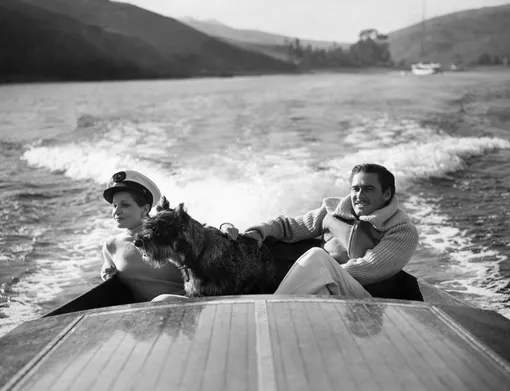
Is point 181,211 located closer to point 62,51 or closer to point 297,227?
point 297,227

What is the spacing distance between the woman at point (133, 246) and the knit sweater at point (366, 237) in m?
0.60

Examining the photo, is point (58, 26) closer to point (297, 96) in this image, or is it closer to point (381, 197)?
point (297, 96)

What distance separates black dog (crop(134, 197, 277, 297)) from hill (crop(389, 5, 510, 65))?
25.4 m

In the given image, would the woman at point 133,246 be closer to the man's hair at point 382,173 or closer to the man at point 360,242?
the man at point 360,242

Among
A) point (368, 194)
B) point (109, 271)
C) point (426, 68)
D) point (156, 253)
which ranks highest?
point (368, 194)

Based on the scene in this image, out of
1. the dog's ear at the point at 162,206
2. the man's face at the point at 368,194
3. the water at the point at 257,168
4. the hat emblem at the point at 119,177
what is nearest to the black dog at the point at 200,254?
the dog's ear at the point at 162,206

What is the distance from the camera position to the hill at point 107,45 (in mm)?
38719

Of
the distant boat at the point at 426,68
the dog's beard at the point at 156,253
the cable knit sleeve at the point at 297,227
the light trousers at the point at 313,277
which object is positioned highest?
the dog's beard at the point at 156,253

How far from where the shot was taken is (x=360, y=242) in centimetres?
293

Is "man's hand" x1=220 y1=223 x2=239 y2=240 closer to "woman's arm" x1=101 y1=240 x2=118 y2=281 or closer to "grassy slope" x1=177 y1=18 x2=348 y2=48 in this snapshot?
"woman's arm" x1=101 y1=240 x2=118 y2=281

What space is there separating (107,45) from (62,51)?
3.85m

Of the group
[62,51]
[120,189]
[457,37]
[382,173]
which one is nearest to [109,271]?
[120,189]

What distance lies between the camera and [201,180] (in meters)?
9.32

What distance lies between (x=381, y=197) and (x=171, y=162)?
8.01m
